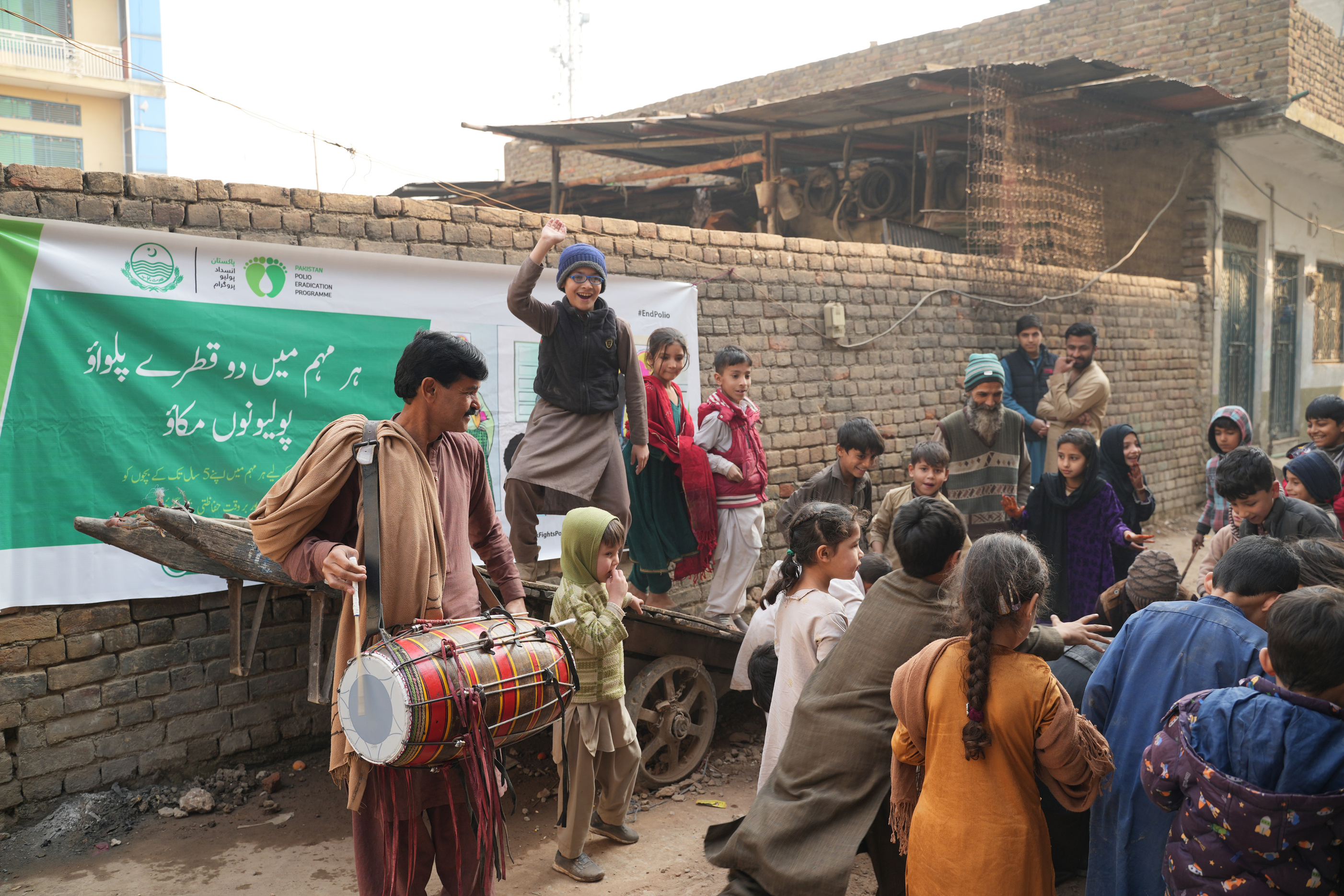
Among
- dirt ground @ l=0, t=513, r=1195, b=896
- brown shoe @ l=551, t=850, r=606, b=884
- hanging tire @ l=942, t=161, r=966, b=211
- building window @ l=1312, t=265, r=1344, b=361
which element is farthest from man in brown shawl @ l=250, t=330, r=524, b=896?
building window @ l=1312, t=265, r=1344, b=361

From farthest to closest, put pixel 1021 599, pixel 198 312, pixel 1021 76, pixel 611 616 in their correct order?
pixel 1021 76 → pixel 198 312 → pixel 611 616 → pixel 1021 599

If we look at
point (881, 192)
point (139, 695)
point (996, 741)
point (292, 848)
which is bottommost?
point (292, 848)

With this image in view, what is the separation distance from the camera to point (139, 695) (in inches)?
158

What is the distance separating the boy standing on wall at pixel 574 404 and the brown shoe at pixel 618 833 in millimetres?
1361

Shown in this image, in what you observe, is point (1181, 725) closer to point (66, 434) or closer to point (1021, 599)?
point (1021, 599)

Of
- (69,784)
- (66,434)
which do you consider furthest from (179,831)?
(66,434)

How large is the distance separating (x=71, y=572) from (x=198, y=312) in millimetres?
1248

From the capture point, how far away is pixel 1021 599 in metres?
2.08

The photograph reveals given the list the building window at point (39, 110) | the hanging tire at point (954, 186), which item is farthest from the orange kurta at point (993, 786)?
the building window at point (39, 110)

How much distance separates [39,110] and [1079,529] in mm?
28474

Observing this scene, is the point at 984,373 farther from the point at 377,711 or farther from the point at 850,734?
the point at 377,711

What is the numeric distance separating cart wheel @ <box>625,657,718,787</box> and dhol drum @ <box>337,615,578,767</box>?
1645 mm

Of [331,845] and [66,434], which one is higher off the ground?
[66,434]

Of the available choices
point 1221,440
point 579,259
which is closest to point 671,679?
point 579,259
